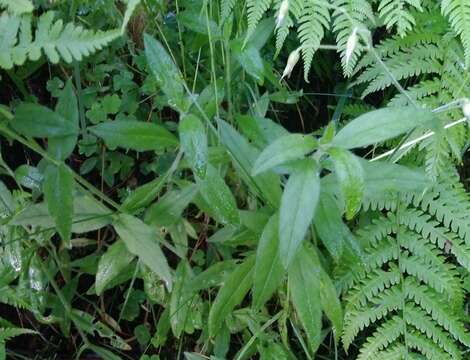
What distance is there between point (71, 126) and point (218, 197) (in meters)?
0.34

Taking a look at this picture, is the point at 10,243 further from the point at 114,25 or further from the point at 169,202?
the point at 114,25

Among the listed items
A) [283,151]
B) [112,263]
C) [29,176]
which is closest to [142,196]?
[112,263]

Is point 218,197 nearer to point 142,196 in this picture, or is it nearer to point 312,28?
point 142,196

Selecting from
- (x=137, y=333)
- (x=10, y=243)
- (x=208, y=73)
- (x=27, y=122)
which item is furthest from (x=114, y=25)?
(x=137, y=333)

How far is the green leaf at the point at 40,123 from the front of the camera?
131 cm

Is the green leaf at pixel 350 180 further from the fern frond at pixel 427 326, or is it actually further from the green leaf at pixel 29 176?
the green leaf at pixel 29 176

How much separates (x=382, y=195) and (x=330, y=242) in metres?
0.15

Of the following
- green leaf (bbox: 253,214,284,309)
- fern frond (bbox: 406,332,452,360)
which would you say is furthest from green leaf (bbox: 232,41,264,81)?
fern frond (bbox: 406,332,452,360)

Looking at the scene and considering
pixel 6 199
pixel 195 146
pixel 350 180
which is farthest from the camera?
pixel 6 199

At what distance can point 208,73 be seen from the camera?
1.67 metres

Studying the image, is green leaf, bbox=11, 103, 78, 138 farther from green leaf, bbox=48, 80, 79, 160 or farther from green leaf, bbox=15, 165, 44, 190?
green leaf, bbox=15, 165, 44, 190

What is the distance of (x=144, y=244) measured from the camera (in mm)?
1372

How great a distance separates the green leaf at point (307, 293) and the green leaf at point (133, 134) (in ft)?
1.17

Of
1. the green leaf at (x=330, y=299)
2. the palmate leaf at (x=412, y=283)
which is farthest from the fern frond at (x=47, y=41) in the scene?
the palmate leaf at (x=412, y=283)
